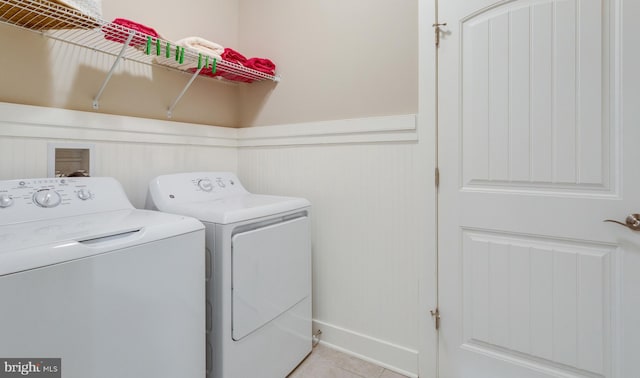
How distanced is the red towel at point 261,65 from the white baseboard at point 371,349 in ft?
5.26

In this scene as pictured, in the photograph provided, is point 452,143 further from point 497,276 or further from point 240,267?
point 240,267

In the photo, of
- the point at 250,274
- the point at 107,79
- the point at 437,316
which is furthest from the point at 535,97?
the point at 107,79

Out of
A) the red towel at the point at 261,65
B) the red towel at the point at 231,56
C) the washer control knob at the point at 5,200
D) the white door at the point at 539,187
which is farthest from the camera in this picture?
the red towel at the point at 261,65

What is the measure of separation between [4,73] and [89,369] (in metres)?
1.21

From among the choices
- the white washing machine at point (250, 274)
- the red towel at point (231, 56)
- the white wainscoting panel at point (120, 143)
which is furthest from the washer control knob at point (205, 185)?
the red towel at point (231, 56)

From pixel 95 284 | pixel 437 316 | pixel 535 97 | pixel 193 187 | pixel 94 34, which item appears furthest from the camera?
pixel 193 187

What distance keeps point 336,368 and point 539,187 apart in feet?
4.31

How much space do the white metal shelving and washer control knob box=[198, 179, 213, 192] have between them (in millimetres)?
478

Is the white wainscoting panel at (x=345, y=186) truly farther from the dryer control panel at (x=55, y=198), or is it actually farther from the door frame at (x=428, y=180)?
the dryer control panel at (x=55, y=198)

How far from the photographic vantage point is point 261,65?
196 cm

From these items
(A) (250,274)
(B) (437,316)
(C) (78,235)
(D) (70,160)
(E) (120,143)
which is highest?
(E) (120,143)

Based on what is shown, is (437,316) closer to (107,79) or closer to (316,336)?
(316,336)

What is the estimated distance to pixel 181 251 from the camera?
108 cm

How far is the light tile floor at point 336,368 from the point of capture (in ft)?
5.22
